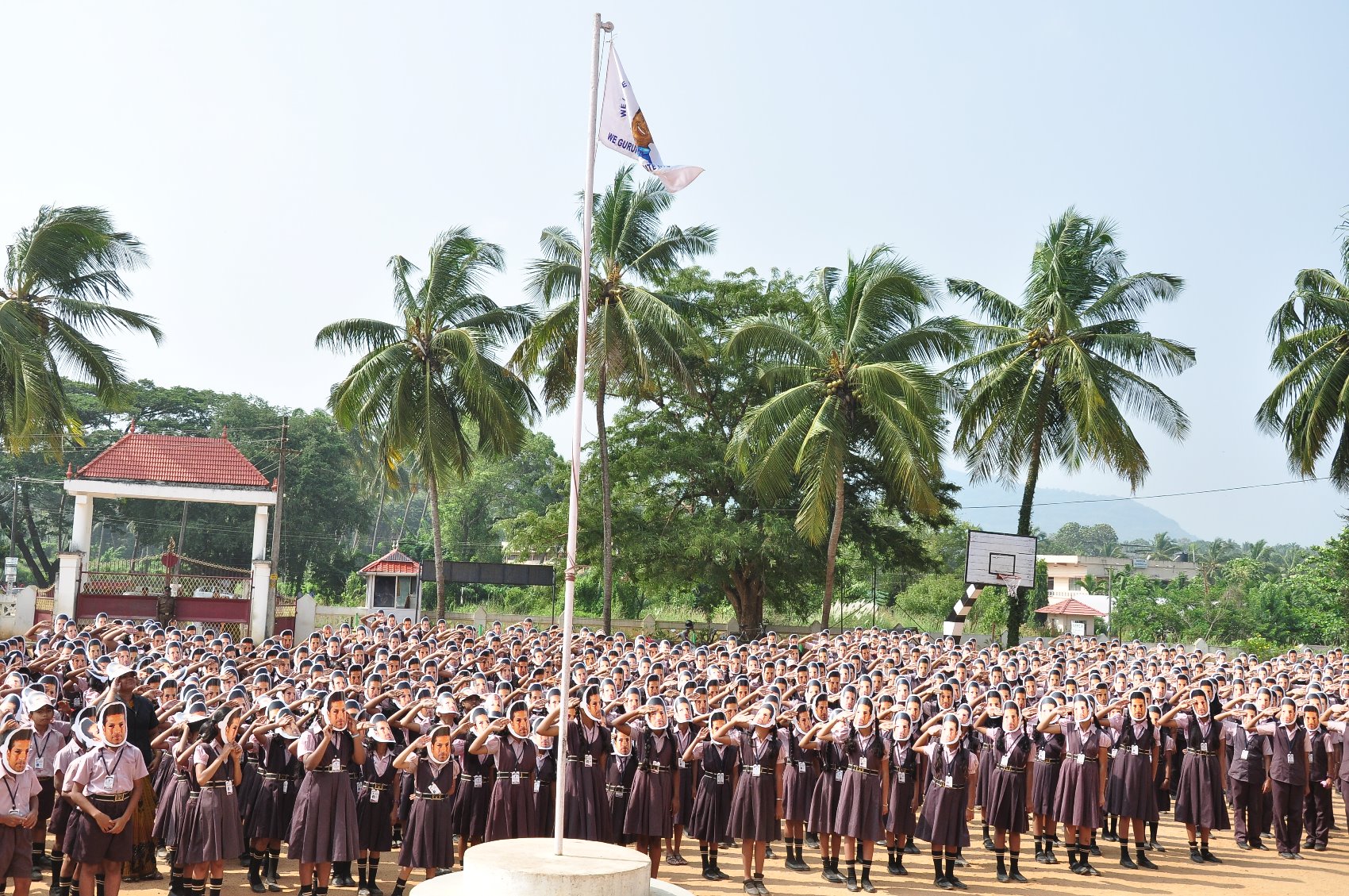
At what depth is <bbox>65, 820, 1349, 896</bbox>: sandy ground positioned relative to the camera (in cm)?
1049

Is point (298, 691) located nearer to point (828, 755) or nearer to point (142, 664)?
point (142, 664)

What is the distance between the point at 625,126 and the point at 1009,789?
6931mm

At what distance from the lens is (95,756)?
8336 millimetres

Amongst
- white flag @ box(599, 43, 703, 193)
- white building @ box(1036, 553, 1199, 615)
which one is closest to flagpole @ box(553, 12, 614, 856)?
white flag @ box(599, 43, 703, 193)

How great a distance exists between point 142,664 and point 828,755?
7.34 metres

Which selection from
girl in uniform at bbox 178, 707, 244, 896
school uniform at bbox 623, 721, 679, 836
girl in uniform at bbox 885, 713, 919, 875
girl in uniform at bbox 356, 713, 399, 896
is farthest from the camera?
girl in uniform at bbox 885, 713, 919, 875

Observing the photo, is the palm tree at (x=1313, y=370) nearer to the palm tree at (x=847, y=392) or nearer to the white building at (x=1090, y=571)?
the palm tree at (x=847, y=392)

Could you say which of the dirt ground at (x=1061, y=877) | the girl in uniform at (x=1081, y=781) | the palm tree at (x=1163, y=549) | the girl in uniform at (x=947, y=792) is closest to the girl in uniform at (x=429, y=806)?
the dirt ground at (x=1061, y=877)

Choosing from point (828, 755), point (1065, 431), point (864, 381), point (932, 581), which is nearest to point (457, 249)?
point (864, 381)

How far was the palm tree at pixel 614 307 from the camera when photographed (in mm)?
24078

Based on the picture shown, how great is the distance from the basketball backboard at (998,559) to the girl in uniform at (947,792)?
1534 cm

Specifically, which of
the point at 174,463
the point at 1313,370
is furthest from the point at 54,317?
the point at 1313,370

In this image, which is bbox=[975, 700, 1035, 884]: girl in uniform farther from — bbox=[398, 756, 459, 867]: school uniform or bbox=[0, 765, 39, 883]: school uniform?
bbox=[0, 765, 39, 883]: school uniform

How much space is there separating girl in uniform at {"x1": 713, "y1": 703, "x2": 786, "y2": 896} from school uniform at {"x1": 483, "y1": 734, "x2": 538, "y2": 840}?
5.67 ft
